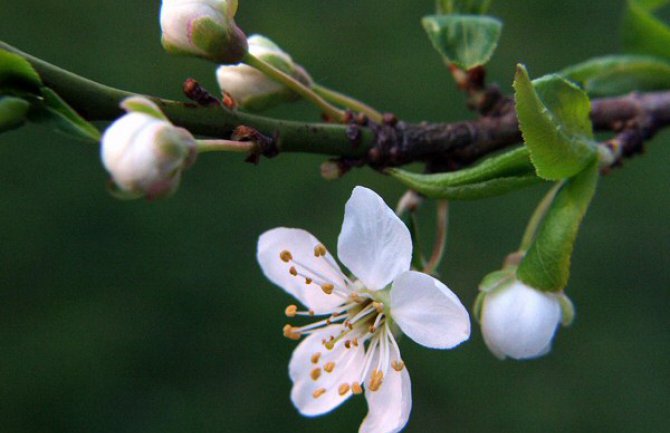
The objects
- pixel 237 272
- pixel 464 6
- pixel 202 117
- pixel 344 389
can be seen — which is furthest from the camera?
pixel 237 272

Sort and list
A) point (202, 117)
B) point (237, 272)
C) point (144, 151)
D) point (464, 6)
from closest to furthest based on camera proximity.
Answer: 1. point (144, 151)
2. point (202, 117)
3. point (464, 6)
4. point (237, 272)

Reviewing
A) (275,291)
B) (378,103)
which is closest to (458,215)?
(378,103)

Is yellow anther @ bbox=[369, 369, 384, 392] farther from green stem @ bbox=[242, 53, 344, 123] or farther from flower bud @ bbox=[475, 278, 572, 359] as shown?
green stem @ bbox=[242, 53, 344, 123]

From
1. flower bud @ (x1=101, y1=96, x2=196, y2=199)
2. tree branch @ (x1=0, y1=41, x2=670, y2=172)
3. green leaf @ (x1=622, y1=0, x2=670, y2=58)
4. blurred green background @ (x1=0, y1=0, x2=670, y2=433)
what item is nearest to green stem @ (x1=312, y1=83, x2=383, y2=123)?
tree branch @ (x1=0, y1=41, x2=670, y2=172)

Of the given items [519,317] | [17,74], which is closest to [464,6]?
[519,317]

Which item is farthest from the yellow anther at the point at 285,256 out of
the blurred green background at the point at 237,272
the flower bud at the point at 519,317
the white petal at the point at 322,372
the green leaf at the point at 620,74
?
the blurred green background at the point at 237,272

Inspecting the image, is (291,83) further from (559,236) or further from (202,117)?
(559,236)

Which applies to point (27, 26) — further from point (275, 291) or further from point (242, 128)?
point (242, 128)

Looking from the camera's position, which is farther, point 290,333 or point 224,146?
point 290,333
